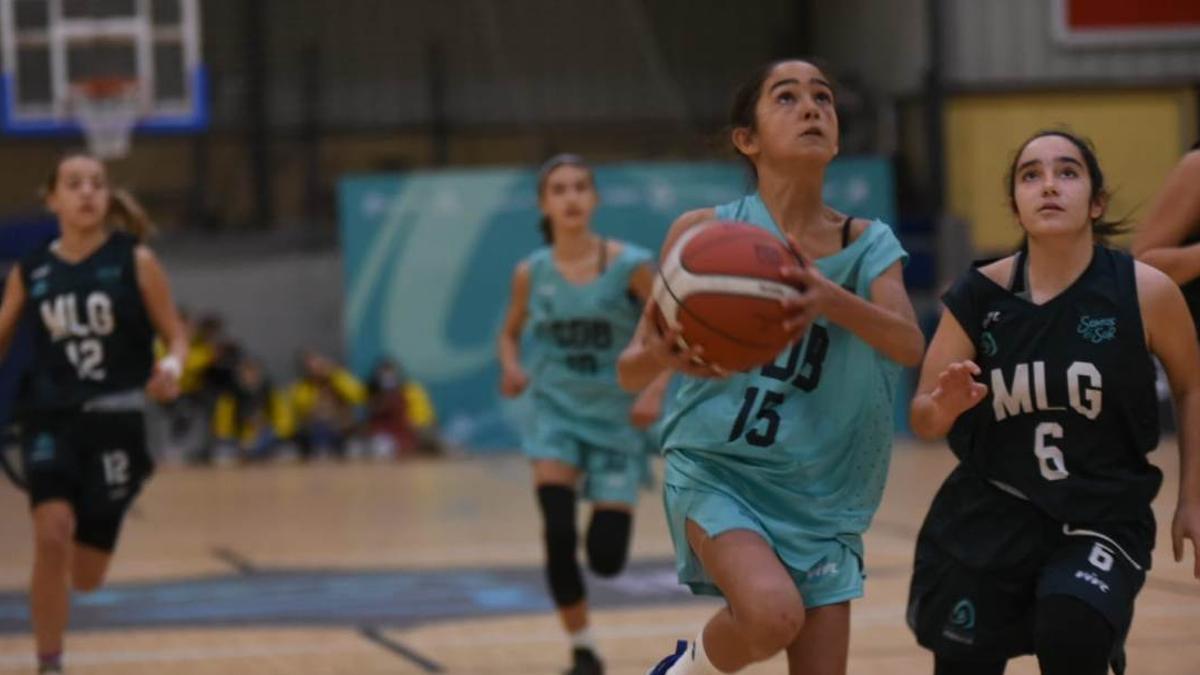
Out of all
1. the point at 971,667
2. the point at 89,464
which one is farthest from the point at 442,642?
the point at 971,667

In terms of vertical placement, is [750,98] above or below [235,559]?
above

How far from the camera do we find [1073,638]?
4.64 meters

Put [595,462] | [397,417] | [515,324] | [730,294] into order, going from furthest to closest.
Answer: [397,417] < [515,324] < [595,462] < [730,294]

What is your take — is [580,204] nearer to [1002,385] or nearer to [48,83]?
[1002,385]

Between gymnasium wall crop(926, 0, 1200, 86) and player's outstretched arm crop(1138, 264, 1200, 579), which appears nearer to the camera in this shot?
player's outstretched arm crop(1138, 264, 1200, 579)

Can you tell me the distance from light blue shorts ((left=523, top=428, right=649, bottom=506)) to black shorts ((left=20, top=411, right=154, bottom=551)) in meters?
1.52

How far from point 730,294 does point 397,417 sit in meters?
16.5

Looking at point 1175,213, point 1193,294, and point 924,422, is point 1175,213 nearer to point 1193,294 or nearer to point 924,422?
point 1193,294

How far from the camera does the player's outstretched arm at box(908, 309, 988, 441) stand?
14.7ft

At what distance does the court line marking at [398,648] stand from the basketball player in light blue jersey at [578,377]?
1.89 feet

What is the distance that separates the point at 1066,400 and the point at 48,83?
56.2ft

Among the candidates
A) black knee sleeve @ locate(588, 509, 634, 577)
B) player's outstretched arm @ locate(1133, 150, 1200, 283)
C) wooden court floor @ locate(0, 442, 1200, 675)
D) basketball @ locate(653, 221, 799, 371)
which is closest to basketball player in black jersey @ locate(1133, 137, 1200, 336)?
player's outstretched arm @ locate(1133, 150, 1200, 283)

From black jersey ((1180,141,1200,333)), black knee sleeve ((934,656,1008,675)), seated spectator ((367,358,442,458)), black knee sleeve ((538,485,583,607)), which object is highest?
black jersey ((1180,141,1200,333))

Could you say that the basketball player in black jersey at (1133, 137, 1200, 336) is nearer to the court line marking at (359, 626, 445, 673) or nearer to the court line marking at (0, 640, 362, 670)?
the court line marking at (359, 626, 445, 673)
